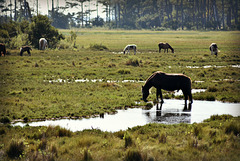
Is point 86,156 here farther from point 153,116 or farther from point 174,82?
point 174,82

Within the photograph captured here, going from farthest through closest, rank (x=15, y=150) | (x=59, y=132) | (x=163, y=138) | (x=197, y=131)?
(x=59, y=132) < (x=197, y=131) < (x=163, y=138) < (x=15, y=150)

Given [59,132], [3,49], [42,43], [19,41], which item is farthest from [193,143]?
[19,41]

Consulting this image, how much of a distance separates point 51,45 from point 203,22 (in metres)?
Result: 94.2

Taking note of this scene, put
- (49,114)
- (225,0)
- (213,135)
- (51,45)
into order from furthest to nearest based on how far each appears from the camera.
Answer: (225,0) → (51,45) → (49,114) → (213,135)

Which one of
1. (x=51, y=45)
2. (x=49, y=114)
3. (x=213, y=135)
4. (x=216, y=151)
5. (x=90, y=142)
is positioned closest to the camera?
(x=216, y=151)

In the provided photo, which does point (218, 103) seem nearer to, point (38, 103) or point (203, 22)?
point (38, 103)

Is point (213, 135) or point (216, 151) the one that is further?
point (213, 135)

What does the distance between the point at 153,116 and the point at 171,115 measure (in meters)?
0.80

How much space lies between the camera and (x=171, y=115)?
14008 mm

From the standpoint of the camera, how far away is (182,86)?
51.8 ft

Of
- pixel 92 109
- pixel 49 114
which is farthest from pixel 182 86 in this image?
pixel 49 114

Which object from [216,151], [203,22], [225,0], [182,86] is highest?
[225,0]

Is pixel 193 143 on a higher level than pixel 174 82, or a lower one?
lower

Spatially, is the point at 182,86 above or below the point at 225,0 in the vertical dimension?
below
